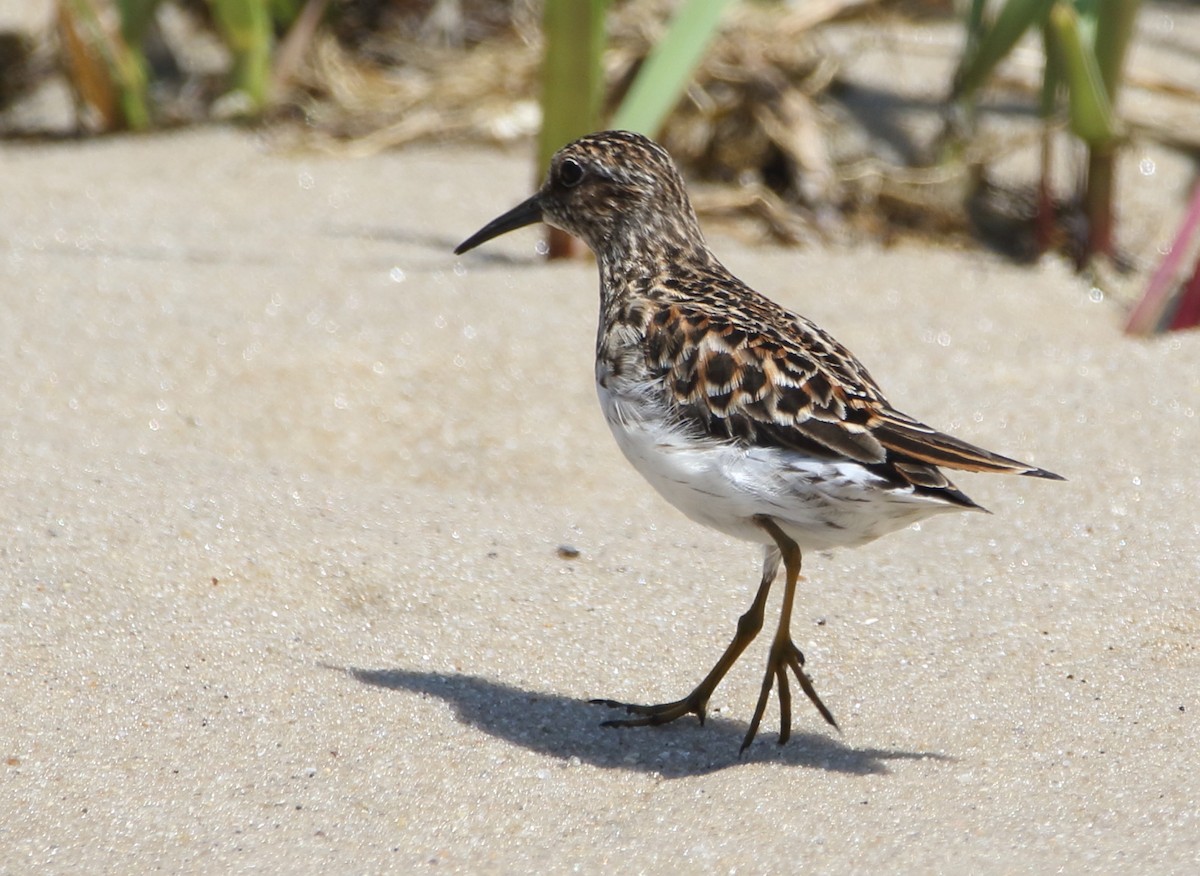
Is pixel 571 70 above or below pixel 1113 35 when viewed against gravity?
below

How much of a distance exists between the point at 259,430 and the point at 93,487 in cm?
80

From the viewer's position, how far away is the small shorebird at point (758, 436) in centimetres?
282

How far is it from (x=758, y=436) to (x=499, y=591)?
98 cm

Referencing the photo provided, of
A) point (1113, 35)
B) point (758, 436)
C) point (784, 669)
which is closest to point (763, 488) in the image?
point (758, 436)

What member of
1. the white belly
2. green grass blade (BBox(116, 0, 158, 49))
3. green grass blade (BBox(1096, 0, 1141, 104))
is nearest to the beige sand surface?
the white belly

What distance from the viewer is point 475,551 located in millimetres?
3822

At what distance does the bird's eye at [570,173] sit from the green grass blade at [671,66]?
157 cm

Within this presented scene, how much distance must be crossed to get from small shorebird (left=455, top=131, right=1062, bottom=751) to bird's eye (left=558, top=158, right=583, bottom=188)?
11.3 inches

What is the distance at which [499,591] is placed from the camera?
12.0ft

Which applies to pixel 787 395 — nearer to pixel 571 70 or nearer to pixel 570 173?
pixel 570 173

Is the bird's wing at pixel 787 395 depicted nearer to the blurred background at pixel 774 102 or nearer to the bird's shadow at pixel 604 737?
the bird's shadow at pixel 604 737

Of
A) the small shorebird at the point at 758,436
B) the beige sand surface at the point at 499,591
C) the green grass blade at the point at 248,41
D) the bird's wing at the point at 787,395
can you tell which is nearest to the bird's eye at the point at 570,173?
the small shorebird at the point at 758,436

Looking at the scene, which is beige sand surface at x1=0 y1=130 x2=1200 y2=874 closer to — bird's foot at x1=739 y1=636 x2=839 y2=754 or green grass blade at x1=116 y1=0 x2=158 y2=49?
bird's foot at x1=739 y1=636 x2=839 y2=754

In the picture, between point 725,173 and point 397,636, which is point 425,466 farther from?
point 725,173
